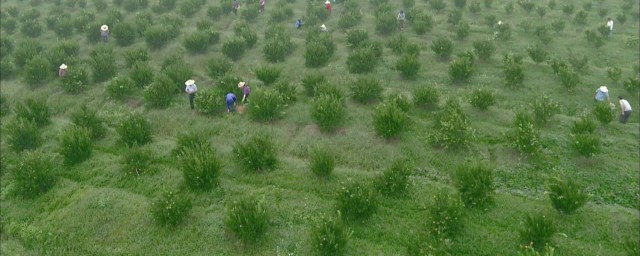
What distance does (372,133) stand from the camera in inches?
558

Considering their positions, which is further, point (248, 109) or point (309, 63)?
point (309, 63)

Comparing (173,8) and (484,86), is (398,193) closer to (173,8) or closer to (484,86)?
(484,86)

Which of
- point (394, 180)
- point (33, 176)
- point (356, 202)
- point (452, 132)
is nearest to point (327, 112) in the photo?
point (394, 180)

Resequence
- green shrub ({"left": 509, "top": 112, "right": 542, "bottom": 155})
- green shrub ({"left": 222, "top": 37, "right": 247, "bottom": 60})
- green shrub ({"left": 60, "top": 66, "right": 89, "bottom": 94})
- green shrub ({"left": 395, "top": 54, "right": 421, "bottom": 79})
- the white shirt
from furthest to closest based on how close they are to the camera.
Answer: green shrub ({"left": 222, "top": 37, "right": 247, "bottom": 60}), green shrub ({"left": 395, "top": 54, "right": 421, "bottom": 79}), green shrub ({"left": 60, "top": 66, "right": 89, "bottom": 94}), the white shirt, green shrub ({"left": 509, "top": 112, "right": 542, "bottom": 155})

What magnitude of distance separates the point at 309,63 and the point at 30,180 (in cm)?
1140

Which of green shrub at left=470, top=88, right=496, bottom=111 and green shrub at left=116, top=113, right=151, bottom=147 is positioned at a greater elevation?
green shrub at left=470, top=88, right=496, bottom=111

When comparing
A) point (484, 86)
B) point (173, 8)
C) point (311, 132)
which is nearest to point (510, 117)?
point (484, 86)

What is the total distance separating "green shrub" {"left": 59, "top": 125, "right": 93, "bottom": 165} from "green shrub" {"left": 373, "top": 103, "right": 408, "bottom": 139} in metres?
9.03

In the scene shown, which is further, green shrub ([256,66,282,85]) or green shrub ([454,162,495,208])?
green shrub ([256,66,282,85])

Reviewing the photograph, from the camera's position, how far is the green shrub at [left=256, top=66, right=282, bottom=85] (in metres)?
17.4

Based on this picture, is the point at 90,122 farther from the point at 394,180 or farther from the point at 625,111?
the point at 625,111

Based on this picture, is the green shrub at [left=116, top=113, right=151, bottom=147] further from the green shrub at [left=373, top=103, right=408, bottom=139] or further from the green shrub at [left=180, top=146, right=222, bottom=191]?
the green shrub at [left=373, top=103, right=408, bottom=139]

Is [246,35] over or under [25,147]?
over

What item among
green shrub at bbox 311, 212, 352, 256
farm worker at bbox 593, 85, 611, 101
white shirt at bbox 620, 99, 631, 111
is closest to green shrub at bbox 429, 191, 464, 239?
green shrub at bbox 311, 212, 352, 256
